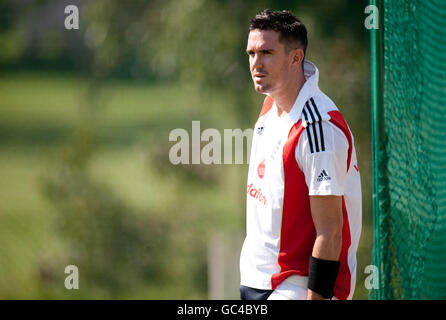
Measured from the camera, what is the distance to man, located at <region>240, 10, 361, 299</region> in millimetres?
2660

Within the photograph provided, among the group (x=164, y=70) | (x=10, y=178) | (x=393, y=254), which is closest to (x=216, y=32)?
(x=164, y=70)

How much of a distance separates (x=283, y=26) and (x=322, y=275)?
1062 mm

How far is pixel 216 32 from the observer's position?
19.2 ft

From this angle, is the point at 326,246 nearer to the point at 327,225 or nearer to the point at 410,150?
the point at 327,225

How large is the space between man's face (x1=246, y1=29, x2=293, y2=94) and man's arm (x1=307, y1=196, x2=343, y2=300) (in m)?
0.53

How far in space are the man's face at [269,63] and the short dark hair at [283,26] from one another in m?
0.02

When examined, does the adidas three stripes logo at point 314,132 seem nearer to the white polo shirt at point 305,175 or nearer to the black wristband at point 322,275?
the white polo shirt at point 305,175

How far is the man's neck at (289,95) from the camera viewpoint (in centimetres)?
291

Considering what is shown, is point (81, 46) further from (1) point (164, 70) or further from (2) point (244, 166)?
(2) point (244, 166)

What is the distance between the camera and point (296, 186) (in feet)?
9.02

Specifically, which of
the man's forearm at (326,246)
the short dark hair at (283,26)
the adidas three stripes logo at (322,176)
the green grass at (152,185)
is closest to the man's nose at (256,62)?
the short dark hair at (283,26)

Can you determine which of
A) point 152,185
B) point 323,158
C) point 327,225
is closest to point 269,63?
point 323,158

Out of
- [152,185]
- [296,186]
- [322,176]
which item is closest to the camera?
[322,176]

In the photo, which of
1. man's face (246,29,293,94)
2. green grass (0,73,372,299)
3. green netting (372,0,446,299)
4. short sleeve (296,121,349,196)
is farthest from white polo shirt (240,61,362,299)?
green grass (0,73,372,299)
